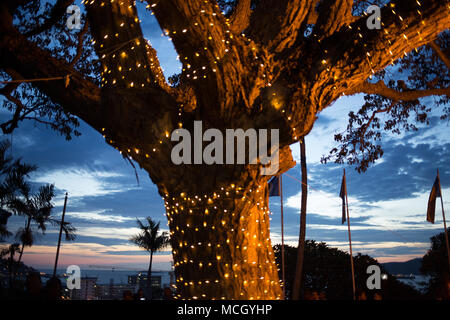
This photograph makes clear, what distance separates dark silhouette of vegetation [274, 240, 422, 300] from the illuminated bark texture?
7231 millimetres

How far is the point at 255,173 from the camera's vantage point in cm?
361

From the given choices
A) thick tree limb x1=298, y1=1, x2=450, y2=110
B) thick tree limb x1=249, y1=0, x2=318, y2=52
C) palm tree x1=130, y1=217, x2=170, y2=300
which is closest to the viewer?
thick tree limb x1=298, y1=1, x2=450, y2=110

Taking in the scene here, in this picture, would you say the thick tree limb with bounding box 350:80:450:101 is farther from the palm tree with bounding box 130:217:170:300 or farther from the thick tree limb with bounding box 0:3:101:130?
the palm tree with bounding box 130:217:170:300

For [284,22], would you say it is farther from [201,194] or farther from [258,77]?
[201,194]

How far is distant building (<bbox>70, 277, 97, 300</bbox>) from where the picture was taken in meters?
10.5

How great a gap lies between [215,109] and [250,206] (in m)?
1.12

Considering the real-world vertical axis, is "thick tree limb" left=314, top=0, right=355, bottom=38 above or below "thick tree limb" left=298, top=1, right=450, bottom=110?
above

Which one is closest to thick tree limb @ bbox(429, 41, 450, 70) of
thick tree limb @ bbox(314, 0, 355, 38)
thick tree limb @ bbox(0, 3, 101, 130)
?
thick tree limb @ bbox(314, 0, 355, 38)

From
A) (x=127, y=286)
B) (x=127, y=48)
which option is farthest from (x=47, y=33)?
(x=127, y=286)

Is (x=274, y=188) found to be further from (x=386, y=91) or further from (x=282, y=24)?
(x=282, y=24)

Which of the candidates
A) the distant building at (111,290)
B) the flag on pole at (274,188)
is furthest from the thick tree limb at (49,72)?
the distant building at (111,290)

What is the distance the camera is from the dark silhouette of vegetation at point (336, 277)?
1008cm

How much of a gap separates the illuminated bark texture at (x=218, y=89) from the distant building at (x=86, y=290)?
8.30 metres

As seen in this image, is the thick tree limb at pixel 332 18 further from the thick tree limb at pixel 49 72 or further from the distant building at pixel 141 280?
the distant building at pixel 141 280
